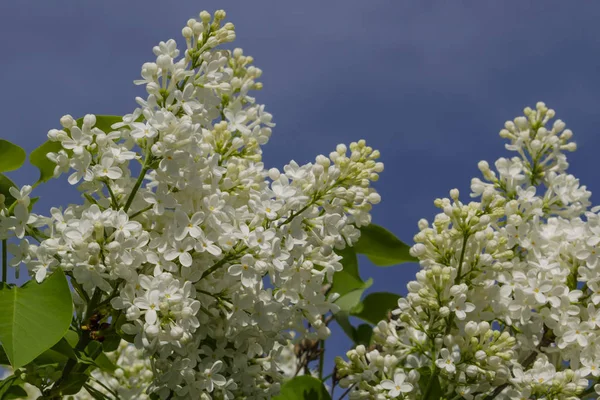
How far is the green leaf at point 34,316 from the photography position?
60.9 inches

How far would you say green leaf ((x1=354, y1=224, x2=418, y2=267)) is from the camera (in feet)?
8.48

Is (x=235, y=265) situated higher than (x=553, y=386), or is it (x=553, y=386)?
(x=235, y=265)

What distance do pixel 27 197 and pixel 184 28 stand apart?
0.64 m

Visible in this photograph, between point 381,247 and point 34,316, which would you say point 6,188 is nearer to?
point 34,316

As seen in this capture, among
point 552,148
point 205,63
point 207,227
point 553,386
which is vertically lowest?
point 553,386

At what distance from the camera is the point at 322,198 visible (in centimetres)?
189

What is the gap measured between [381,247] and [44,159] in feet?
4.12

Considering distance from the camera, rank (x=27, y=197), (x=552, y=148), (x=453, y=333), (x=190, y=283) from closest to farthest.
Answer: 1. (x=190, y=283)
2. (x=27, y=197)
3. (x=453, y=333)
4. (x=552, y=148)

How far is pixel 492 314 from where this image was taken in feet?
6.64

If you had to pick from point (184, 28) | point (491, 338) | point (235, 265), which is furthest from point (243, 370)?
point (184, 28)

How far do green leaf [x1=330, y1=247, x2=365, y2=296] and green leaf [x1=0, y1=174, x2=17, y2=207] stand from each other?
3.73ft

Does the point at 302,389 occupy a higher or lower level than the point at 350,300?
lower

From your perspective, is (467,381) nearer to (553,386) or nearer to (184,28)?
(553,386)

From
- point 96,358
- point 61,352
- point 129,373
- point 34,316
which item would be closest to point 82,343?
point 61,352
